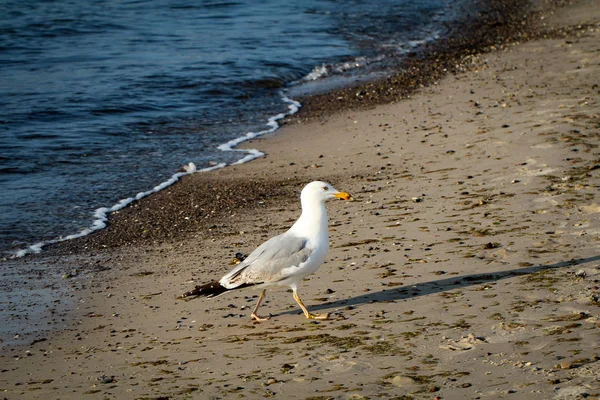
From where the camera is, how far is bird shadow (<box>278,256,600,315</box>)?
21.2ft

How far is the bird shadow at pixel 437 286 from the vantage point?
255 inches

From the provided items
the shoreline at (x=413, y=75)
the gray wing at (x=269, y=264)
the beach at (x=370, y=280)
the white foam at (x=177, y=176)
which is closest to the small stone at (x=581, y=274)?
the beach at (x=370, y=280)

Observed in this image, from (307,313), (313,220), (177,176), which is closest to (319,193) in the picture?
(313,220)

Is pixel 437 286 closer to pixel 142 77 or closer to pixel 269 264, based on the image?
pixel 269 264

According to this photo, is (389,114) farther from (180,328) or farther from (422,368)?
(422,368)

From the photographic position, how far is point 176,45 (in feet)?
75.4

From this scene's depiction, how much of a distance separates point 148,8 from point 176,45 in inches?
297

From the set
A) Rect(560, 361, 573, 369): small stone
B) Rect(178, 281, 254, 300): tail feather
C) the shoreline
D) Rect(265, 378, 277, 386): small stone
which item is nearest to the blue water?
the shoreline

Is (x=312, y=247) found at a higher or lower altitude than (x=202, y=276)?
higher

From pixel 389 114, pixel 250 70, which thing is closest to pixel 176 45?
pixel 250 70

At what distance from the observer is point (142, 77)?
61.9 ft

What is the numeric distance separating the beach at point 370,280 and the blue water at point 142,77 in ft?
4.19

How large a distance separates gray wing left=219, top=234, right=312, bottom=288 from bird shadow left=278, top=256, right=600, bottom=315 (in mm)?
462

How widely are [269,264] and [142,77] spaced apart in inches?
523
